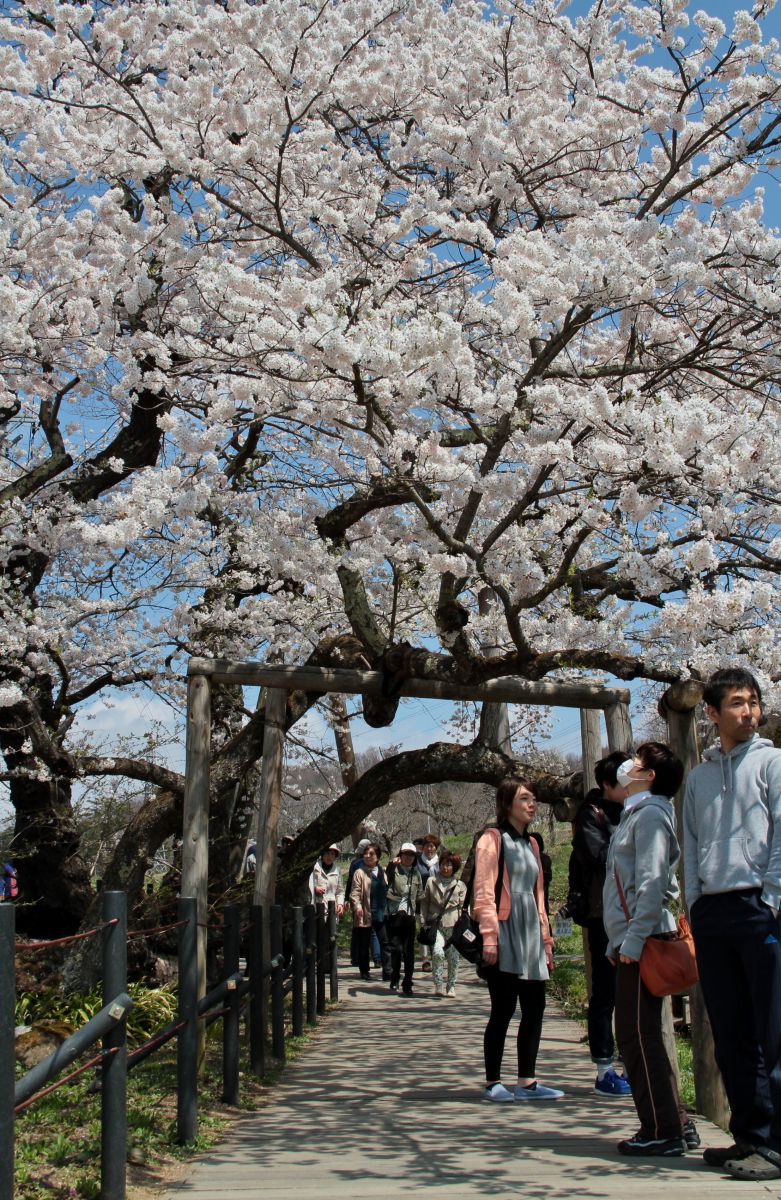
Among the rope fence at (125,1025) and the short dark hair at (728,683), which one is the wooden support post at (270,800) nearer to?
the rope fence at (125,1025)

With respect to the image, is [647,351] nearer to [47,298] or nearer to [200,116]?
[200,116]

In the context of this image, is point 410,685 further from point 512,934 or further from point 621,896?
point 621,896

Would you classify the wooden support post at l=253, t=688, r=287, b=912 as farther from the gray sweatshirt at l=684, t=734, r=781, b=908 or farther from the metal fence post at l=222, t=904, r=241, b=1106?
the gray sweatshirt at l=684, t=734, r=781, b=908

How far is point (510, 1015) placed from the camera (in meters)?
5.41

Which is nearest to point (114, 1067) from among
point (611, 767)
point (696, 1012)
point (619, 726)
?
point (696, 1012)

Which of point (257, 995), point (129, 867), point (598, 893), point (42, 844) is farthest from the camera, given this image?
point (42, 844)

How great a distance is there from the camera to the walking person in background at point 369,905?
40.5ft

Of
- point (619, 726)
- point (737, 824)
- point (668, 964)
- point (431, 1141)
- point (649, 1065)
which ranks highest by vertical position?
point (619, 726)

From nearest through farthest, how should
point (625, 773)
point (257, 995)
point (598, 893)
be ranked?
point (625, 773)
point (598, 893)
point (257, 995)

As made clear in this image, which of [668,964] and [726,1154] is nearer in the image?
[726,1154]

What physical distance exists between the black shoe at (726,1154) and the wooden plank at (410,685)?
2.97 m

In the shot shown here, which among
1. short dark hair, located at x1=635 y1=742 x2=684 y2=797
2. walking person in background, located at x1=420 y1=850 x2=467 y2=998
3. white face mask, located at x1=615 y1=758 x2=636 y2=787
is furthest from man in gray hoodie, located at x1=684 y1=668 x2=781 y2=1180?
walking person in background, located at x1=420 y1=850 x2=467 y2=998

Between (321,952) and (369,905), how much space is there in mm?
2897

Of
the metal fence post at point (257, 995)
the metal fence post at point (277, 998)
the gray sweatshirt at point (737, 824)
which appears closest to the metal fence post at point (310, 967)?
the metal fence post at point (277, 998)
